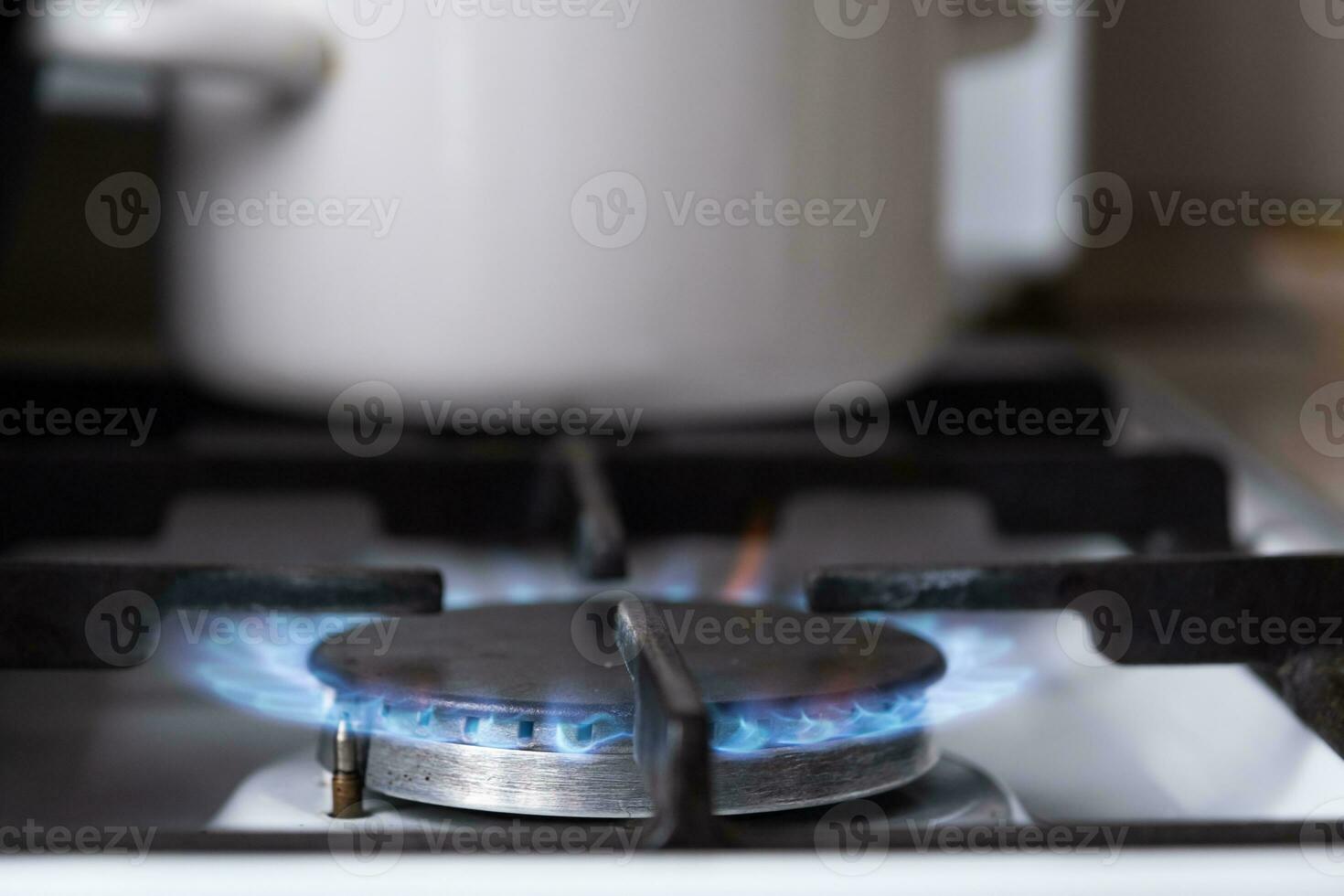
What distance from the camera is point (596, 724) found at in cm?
34

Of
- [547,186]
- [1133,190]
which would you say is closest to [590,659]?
[547,186]

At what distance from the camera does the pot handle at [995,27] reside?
2.33ft

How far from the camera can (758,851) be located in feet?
0.91

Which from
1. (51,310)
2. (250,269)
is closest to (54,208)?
(51,310)

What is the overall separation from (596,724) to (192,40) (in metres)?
0.33

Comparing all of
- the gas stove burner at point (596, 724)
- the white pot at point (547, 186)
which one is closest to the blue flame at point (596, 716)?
the gas stove burner at point (596, 724)

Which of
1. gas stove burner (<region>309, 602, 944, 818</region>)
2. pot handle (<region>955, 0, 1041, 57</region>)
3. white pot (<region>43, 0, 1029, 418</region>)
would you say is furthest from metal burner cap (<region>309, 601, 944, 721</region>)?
pot handle (<region>955, 0, 1041, 57</region>)

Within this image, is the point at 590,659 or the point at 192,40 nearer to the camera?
the point at 590,659

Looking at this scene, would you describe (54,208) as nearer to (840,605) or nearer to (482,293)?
(482,293)

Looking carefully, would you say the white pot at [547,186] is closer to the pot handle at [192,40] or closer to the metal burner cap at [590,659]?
the pot handle at [192,40]

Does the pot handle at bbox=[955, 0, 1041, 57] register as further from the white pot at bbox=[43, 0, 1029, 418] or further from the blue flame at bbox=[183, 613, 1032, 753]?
the blue flame at bbox=[183, 613, 1032, 753]

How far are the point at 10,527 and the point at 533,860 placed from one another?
39 centimetres

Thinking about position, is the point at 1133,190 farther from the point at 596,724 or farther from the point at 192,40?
the point at 596,724

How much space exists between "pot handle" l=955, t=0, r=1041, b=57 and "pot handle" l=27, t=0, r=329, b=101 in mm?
308
